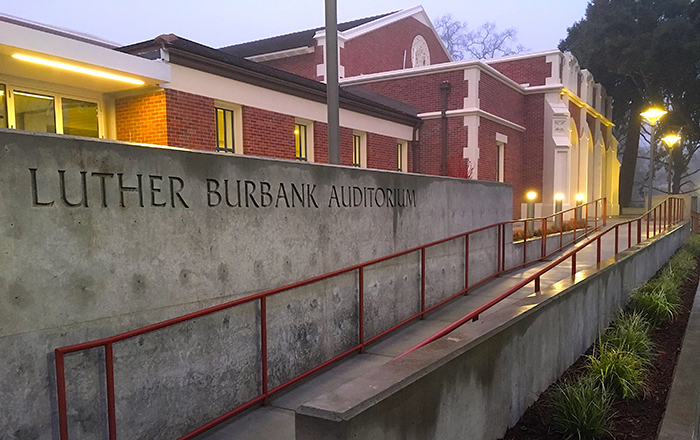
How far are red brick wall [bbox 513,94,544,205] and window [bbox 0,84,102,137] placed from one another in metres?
18.1

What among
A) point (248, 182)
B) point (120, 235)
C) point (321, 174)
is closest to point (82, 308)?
A: point (120, 235)

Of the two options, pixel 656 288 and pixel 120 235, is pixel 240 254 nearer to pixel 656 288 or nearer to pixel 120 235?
pixel 120 235

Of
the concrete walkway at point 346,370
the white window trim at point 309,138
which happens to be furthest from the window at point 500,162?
the concrete walkway at point 346,370

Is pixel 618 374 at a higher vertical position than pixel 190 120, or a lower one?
lower

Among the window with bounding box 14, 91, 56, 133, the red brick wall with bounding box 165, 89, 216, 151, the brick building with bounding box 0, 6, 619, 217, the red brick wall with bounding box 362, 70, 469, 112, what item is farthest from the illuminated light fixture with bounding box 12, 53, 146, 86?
the red brick wall with bounding box 362, 70, 469, 112

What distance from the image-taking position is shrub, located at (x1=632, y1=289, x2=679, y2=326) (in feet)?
26.2

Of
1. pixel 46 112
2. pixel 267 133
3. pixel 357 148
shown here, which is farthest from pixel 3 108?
pixel 357 148

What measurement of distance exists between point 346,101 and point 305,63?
326 inches

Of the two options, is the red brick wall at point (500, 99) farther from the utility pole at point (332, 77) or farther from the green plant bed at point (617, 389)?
the green plant bed at point (617, 389)

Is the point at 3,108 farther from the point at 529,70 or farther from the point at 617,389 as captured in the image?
the point at 529,70

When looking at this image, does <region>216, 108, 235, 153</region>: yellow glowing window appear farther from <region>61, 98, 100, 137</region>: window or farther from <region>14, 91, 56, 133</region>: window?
<region>14, 91, 56, 133</region>: window

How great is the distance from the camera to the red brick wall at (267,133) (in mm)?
11891

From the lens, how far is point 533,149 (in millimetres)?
23875

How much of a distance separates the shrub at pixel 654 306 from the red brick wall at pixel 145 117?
28.3 ft
